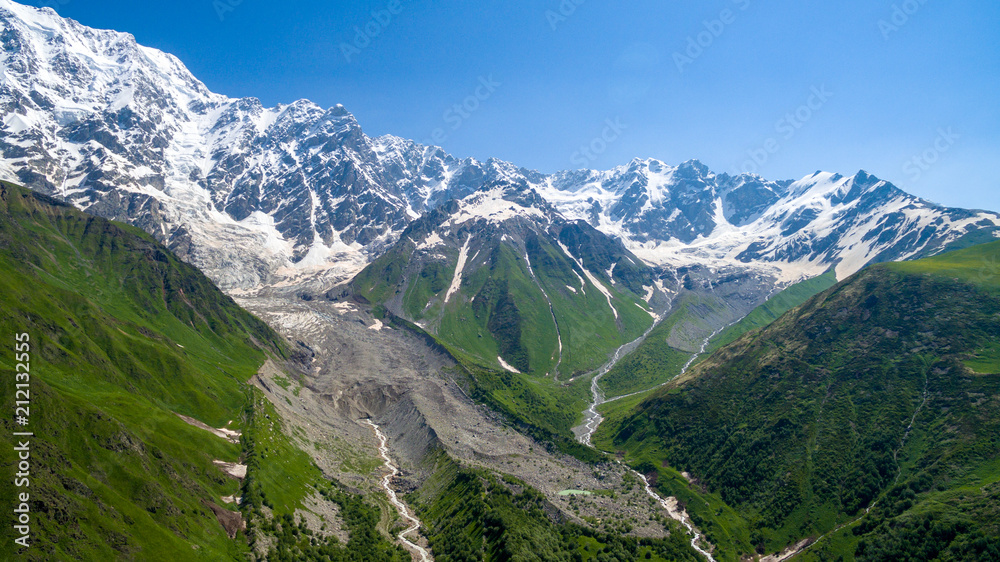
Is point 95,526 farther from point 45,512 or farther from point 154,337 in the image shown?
point 154,337

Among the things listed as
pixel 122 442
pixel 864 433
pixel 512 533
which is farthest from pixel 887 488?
pixel 122 442

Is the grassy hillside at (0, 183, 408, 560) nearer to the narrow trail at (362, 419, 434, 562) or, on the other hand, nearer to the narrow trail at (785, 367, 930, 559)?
the narrow trail at (362, 419, 434, 562)

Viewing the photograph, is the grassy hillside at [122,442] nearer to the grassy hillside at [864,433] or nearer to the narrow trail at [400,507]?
the narrow trail at [400,507]

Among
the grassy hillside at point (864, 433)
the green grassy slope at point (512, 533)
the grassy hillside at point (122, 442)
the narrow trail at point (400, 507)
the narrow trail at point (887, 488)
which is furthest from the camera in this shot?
the narrow trail at point (887, 488)

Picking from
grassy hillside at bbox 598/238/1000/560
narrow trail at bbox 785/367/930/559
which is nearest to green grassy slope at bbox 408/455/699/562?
narrow trail at bbox 785/367/930/559

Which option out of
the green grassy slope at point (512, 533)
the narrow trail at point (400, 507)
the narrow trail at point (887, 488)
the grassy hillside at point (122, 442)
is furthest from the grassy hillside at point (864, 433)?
the grassy hillside at point (122, 442)

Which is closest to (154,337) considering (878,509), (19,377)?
(19,377)

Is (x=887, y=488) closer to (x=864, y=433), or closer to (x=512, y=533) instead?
(x=864, y=433)
